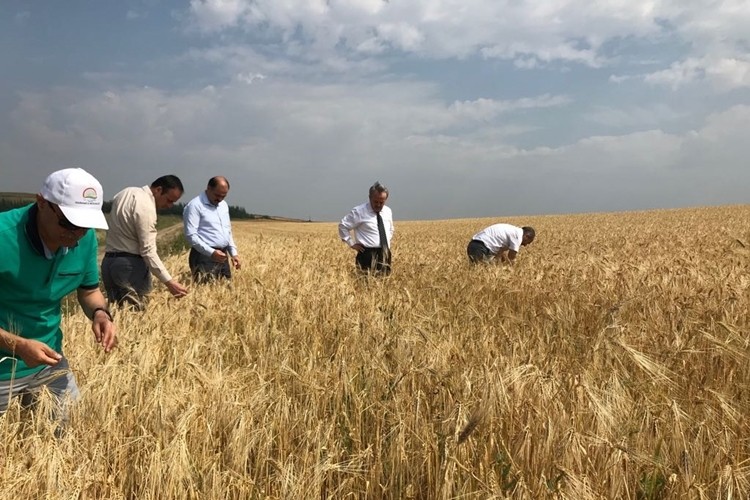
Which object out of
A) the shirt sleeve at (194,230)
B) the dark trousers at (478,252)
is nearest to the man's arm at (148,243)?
the shirt sleeve at (194,230)

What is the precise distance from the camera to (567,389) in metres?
2.59

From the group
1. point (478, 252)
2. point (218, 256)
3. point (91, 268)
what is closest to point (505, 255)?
point (478, 252)

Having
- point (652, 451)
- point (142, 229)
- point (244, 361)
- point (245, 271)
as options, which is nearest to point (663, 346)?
point (652, 451)

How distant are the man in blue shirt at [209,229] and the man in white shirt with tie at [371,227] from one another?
66.1 inches

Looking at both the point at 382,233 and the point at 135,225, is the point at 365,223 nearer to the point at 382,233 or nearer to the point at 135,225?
the point at 382,233

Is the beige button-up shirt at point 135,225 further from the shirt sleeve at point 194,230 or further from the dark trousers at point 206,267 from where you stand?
the dark trousers at point 206,267

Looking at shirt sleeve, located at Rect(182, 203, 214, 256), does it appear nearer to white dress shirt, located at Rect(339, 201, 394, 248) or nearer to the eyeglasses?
white dress shirt, located at Rect(339, 201, 394, 248)

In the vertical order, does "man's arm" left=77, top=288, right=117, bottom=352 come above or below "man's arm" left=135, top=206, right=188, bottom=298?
below

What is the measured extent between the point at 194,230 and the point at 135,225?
1474mm

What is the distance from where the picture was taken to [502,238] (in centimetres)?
841

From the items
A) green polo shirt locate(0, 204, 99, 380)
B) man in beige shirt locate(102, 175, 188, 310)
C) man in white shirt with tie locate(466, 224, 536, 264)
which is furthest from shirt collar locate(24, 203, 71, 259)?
man in white shirt with tie locate(466, 224, 536, 264)

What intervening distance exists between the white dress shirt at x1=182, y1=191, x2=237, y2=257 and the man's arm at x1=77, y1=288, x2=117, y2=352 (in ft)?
11.3

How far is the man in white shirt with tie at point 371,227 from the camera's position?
7.48 metres

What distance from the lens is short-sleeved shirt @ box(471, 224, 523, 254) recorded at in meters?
8.33
